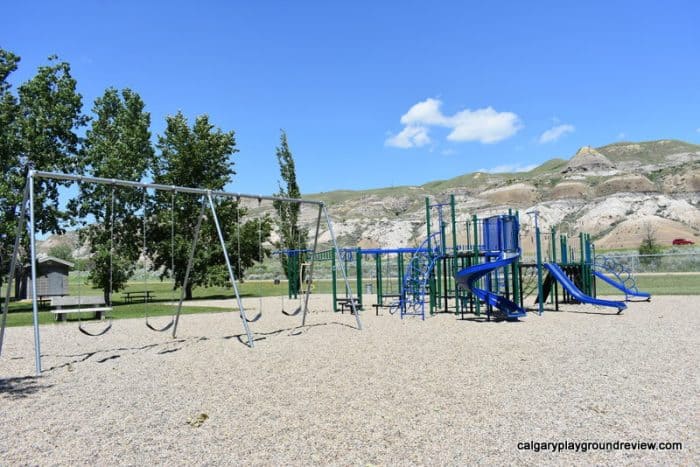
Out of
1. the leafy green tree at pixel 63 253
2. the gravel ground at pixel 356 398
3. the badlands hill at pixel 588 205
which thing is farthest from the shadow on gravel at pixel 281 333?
the leafy green tree at pixel 63 253

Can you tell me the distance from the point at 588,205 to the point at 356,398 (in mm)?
82890

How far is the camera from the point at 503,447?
4.38 meters

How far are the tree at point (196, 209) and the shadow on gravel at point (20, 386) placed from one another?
19265 millimetres

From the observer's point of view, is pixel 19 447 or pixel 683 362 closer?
pixel 19 447

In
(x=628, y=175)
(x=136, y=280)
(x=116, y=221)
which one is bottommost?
(x=136, y=280)

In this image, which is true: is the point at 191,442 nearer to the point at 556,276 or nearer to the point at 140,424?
the point at 140,424

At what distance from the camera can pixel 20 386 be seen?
7.52 metres

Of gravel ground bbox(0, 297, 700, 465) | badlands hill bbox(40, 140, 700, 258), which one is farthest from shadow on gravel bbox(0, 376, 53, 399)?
badlands hill bbox(40, 140, 700, 258)

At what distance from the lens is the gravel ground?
447cm

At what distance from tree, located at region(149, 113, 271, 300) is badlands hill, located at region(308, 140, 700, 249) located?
1364 inches

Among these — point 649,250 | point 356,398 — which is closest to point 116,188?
point 356,398

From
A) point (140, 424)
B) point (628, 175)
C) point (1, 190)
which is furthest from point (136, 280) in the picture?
point (628, 175)

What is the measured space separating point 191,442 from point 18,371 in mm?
5645

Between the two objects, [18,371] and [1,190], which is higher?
[1,190]
